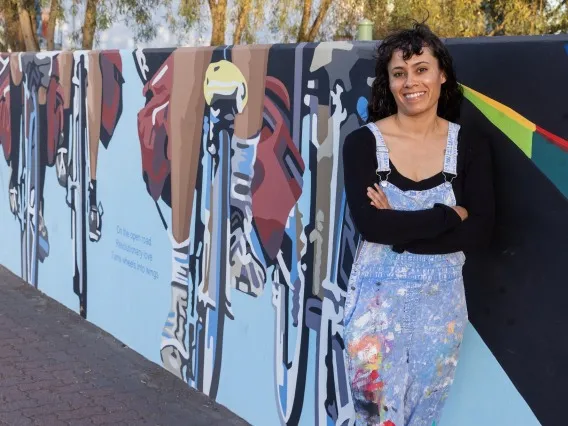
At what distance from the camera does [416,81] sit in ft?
8.07

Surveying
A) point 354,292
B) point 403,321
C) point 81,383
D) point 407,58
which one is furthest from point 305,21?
point 403,321

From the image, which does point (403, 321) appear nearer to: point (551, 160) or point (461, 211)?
point (461, 211)

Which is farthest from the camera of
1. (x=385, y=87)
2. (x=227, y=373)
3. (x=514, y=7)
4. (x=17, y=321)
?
(x=514, y=7)

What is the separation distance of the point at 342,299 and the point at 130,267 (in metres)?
2.21

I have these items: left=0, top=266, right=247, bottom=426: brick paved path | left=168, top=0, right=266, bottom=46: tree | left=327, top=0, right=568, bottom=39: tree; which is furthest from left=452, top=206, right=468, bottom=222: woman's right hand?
left=168, top=0, right=266, bottom=46: tree

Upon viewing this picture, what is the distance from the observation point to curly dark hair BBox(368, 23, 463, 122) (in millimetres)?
2469

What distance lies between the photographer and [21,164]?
7.18 meters

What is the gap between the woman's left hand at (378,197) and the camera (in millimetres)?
2404

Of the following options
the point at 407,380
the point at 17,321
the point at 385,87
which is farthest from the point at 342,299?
the point at 17,321

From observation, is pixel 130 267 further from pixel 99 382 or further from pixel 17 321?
pixel 17 321

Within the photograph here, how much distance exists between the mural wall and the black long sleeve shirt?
0.69ft

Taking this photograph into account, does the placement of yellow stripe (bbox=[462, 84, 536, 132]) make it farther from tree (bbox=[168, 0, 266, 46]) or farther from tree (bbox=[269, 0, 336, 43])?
tree (bbox=[269, 0, 336, 43])

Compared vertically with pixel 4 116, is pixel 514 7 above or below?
above

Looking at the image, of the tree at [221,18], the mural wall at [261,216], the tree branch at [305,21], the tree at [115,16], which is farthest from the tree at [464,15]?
the mural wall at [261,216]
